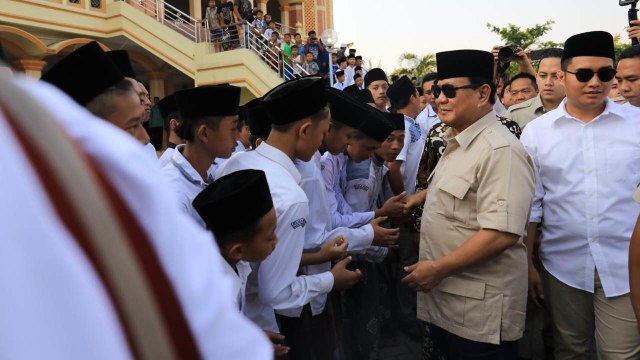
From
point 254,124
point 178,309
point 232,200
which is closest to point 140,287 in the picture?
point 178,309

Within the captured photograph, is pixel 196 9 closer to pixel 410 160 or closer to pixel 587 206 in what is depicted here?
pixel 410 160

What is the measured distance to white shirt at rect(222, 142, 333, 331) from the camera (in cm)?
217

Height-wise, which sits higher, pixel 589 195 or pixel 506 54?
pixel 506 54

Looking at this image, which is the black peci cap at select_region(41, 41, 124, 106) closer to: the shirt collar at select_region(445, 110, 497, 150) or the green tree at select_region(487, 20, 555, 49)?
the shirt collar at select_region(445, 110, 497, 150)

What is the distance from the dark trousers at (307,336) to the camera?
8.61ft

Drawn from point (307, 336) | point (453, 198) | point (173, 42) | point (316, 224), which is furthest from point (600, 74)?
point (173, 42)

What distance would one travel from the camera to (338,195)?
3.68 m

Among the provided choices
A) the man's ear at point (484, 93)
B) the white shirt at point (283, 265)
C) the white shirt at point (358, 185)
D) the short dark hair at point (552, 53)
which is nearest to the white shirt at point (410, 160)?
the white shirt at point (358, 185)

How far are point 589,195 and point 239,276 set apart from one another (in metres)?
1.92

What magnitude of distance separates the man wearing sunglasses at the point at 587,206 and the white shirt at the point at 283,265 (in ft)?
4.59

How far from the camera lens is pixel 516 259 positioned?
2439 millimetres

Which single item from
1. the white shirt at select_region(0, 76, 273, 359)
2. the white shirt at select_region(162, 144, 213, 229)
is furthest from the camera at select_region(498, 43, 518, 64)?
the white shirt at select_region(0, 76, 273, 359)

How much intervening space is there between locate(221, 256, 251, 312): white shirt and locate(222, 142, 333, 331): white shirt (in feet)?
0.25

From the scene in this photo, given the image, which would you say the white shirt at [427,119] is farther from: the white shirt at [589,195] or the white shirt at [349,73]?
the white shirt at [349,73]
